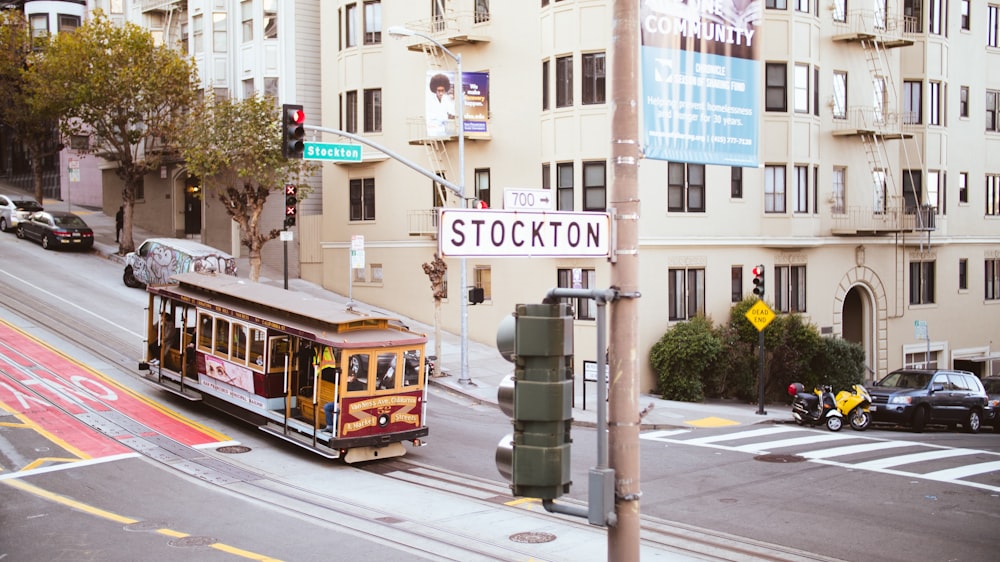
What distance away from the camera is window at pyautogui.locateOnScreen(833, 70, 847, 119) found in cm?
3428

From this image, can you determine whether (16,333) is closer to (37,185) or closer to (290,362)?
Answer: (290,362)

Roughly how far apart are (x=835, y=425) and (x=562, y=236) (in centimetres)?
2052

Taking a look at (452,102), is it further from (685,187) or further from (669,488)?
(669,488)

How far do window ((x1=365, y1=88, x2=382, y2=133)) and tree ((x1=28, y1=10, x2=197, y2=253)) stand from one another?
9701mm

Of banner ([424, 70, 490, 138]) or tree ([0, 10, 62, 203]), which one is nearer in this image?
banner ([424, 70, 490, 138])

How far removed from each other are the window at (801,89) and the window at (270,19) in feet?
77.5

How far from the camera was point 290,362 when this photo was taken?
18.8m

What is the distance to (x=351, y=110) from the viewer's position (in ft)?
129

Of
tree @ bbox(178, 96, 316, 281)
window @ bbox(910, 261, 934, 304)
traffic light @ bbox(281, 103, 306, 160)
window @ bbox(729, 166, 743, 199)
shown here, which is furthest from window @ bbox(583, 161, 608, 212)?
window @ bbox(910, 261, 934, 304)

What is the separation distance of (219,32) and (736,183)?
90.7ft

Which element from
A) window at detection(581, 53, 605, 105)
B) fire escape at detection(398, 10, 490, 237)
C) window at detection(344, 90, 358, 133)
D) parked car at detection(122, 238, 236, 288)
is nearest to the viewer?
window at detection(581, 53, 605, 105)

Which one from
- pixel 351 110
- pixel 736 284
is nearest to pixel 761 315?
pixel 736 284

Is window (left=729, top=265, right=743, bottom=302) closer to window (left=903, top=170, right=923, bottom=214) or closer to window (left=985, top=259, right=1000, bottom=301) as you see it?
window (left=903, top=170, right=923, bottom=214)

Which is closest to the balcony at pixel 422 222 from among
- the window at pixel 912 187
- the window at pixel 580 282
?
the window at pixel 580 282
